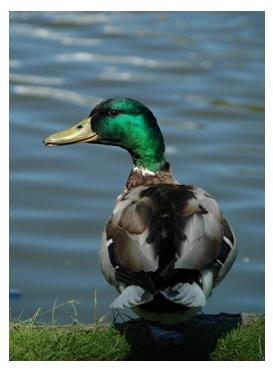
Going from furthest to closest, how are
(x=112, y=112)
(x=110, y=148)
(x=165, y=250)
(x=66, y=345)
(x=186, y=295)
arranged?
1. (x=110, y=148)
2. (x=112, y=112)
3. (x=66, y=345)
4. (x=165, y=250)
5. (x=186, y=295)

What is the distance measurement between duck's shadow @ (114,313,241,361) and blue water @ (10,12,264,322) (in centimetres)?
142

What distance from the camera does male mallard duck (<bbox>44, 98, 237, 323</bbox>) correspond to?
476 centimetres

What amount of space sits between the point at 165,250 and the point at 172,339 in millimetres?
928

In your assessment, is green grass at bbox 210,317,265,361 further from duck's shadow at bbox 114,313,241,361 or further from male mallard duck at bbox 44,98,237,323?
male mallard duck at bbox 44,98,237,323

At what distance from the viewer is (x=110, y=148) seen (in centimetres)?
1316

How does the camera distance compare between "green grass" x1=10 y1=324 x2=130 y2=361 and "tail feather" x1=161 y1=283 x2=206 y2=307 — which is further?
"green grass" x1=10 y1=324 x2=130 y2=361

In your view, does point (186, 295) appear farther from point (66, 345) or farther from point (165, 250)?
point (66, 345)

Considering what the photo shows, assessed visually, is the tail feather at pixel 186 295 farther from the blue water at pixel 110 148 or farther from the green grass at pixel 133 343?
the blue water at pixel 110 148

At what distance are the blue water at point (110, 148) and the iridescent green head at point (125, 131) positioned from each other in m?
1.50

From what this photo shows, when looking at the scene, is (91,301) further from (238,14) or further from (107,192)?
(238,14)

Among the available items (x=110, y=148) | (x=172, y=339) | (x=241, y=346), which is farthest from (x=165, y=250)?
(x=110, y=148)

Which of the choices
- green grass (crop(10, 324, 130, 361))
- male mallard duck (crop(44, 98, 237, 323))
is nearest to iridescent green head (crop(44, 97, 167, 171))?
male mallard duck (crop(44, 98, 237, 323))

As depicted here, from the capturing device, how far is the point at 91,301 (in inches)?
342

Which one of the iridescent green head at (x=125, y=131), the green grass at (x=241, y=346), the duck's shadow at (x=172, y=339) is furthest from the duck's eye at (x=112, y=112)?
the green grass at (x=241, y=346)
